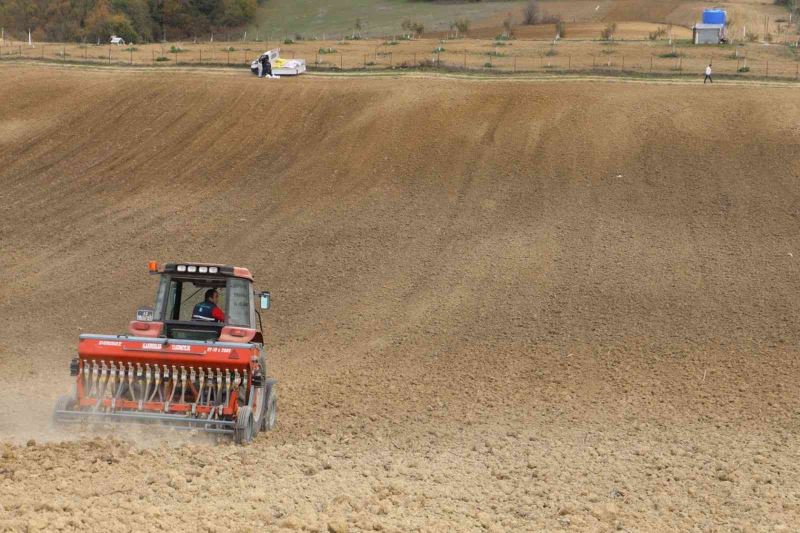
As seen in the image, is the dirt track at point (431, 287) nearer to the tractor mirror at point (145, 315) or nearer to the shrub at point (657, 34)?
the tractor mirror at point (145, 315)

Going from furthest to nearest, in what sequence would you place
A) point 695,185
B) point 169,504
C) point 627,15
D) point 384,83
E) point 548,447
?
point 627,15 < point 384,83 < point 695,185 < point 548,447 < point 169,504

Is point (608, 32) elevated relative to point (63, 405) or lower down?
elevated

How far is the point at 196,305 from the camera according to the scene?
14.4 meters

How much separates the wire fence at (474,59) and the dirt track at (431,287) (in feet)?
11.2

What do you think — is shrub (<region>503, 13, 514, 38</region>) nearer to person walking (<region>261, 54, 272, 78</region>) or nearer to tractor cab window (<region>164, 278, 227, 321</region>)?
person walking (<region>261, 54, 272, 78</region>)

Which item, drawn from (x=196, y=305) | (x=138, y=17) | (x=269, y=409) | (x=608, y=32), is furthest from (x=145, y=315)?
(x=138, y=17)

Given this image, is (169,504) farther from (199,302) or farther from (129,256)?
(129,256)

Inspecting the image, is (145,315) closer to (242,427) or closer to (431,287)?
(242,427)

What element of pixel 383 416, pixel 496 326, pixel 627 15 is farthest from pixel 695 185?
pixel 627 15

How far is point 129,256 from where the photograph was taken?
1024 inches

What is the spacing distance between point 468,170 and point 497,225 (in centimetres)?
462

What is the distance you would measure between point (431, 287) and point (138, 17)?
2417 inches

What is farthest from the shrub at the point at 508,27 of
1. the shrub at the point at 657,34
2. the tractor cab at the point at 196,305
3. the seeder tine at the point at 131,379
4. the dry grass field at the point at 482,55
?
the seeder tine at the point at 131,379

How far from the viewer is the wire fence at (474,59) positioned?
4412 cm
